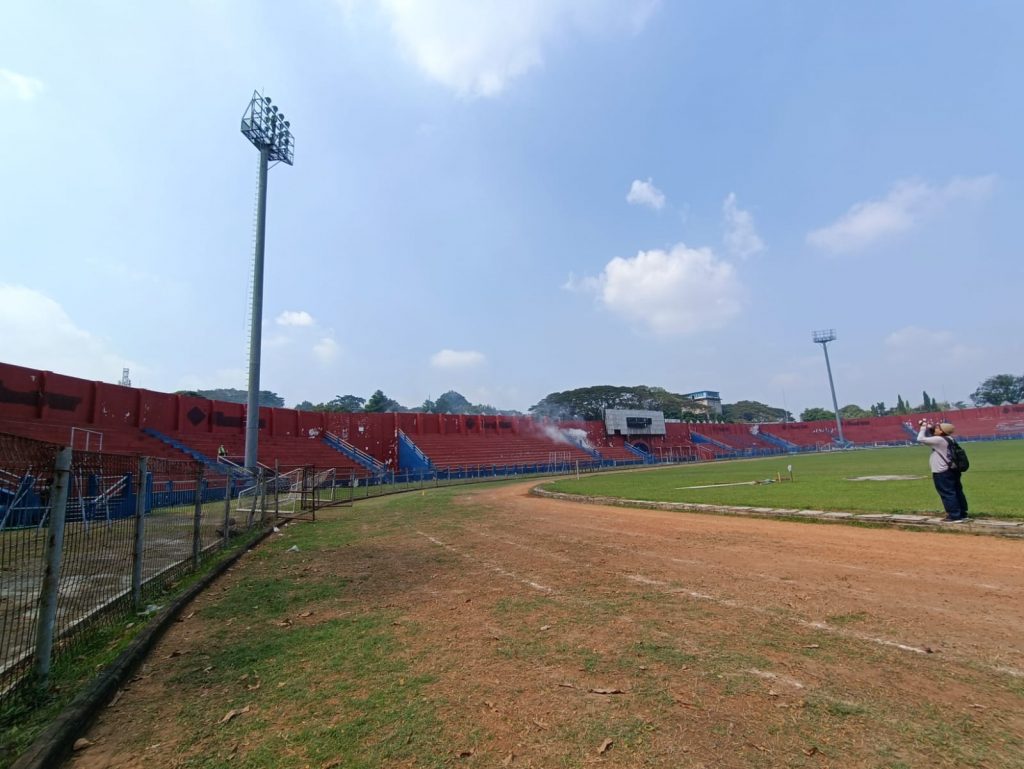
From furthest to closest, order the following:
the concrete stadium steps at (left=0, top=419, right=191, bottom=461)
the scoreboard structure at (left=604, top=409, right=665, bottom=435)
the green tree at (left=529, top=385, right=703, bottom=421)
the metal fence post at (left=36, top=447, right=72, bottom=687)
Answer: the green tree at (left=529, top=385, right=703, bottom=421) < the scoreboard structure at (left=604, top=409, right=665, bottom=435) < the concrete stadium steps at (left=0, top=419, right=191, bottom=461) < the metal fence post at (left=36, top=447, right=72, bottom=687)

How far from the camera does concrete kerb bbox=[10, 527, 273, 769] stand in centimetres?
258

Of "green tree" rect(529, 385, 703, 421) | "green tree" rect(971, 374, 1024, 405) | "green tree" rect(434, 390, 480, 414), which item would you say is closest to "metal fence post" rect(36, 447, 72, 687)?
"green tree" rect(529, 385, 703, 421)

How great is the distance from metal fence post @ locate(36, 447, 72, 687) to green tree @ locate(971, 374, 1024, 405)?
146 metres

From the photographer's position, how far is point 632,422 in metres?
67.5

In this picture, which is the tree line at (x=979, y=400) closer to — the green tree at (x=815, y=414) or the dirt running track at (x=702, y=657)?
the green tree at (x=815, y=414)

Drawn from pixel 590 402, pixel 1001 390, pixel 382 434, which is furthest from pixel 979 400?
pixel 382 434

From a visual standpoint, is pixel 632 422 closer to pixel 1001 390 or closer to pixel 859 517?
pixel 859 517

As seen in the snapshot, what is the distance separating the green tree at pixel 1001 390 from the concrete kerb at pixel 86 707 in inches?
5743

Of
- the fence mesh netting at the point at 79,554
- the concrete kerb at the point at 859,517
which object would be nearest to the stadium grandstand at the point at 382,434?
the fence mesh netting at the point at 79,554

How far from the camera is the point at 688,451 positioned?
219 feet

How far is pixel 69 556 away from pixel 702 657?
815 centimetres

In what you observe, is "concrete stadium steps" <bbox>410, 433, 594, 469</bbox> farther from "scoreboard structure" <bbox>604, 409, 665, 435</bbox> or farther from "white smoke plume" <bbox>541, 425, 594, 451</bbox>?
"scoreboard structure" <bbox>604, 409, 665, 435</bbox>

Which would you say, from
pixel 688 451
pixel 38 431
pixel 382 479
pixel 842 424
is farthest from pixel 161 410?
pixel 842 424

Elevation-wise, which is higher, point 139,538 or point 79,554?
point 139,538
